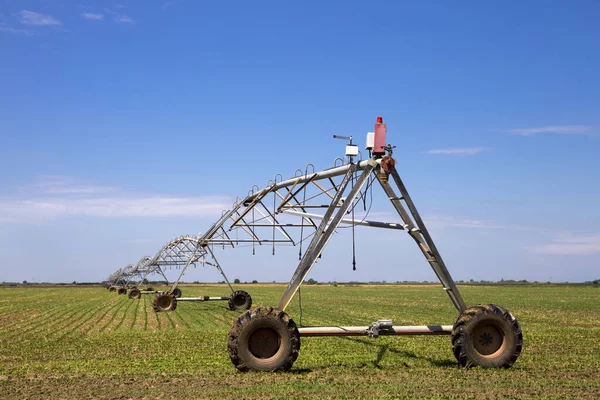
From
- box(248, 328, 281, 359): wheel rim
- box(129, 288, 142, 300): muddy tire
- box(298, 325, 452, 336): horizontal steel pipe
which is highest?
box(129, 288, 142, 300): muddy tire

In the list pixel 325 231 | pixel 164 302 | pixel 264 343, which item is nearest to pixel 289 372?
pixel 264 343

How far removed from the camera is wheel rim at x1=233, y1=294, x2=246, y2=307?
35.3 metres

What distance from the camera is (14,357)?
1545cm

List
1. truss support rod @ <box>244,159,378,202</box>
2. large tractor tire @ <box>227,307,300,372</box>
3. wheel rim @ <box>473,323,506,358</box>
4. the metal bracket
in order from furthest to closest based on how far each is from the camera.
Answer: truss support rod @ <box>244,159,378,202</box> → the metal bracket → wheel rim @ <box>473,323,506,358</box> → large tractor tire @ <box>227,307,300,372</box>

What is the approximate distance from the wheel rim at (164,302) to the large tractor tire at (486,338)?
25.1 m

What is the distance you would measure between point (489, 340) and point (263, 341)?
14.6ft

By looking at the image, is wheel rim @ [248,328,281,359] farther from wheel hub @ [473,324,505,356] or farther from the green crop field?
wheel hub @ [473,324,505,356]

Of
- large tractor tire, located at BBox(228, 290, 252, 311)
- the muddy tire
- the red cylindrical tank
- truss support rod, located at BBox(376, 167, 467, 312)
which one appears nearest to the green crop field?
truss support rod, located at BBox(376, 167, 467, 312)

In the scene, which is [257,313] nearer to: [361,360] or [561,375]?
[361,360]

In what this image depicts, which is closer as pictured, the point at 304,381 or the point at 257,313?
the point at 304,381

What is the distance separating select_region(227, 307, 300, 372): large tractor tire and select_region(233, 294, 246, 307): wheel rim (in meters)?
23.2

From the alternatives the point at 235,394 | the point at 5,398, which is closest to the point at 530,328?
the point at 235,394

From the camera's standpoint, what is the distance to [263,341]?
12250 mm

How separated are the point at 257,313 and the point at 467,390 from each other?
13.0ft
